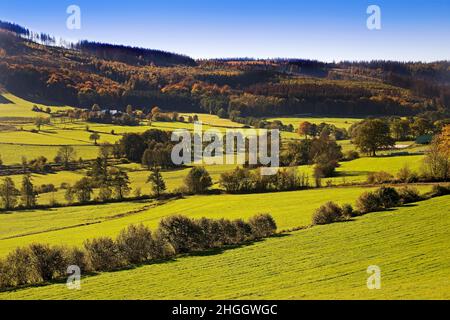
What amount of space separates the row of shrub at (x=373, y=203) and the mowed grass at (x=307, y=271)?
427 centimetres

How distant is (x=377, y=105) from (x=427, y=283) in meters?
163

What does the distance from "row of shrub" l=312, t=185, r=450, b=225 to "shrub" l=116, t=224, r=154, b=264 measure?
55.0 feet

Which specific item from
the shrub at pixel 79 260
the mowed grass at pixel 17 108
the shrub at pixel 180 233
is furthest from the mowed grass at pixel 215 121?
the shrub at pixel 79 260

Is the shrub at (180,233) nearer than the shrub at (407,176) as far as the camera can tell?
Yes

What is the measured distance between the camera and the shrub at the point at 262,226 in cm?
4266

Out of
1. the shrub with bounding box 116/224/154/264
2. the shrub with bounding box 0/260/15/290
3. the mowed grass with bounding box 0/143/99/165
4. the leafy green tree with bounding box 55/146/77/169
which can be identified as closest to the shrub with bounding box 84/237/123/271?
the shrub with bounding box 116/224/154/264

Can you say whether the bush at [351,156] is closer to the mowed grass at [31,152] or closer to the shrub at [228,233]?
the mowed grass at [31,152]

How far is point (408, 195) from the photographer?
5191 cm

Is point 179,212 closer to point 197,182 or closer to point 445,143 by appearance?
point 197,182

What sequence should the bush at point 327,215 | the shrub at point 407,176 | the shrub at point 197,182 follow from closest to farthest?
1. the bush at point 327,215
2. the shrub at point 407,176
3. the shrub at point 197,182

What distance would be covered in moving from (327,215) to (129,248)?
1982 cm

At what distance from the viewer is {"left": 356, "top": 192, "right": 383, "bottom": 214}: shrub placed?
162ft

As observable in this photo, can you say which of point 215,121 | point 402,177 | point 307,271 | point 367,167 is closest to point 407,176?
point 402,177
